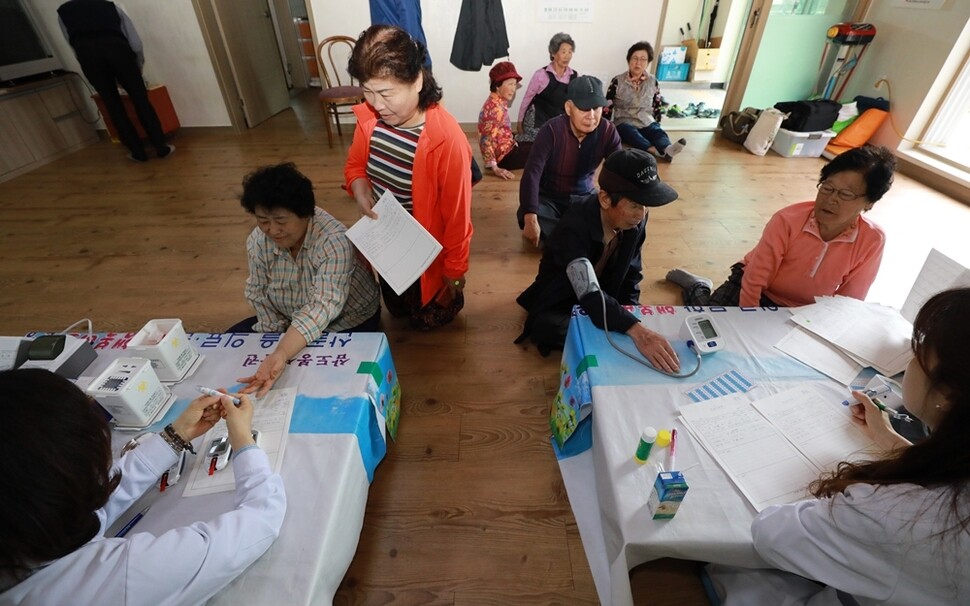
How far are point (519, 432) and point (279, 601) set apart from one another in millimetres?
1017

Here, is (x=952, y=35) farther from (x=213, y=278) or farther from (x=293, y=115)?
(x=293, y=115)

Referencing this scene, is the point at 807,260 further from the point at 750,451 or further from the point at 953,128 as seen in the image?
the point at 953,128

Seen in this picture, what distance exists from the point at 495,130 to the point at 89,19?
3299 mm

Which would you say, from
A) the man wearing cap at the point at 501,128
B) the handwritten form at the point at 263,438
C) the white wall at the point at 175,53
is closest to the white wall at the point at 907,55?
the man wearing cap at the point at 501,128

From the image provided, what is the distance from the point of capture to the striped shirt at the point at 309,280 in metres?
1.34

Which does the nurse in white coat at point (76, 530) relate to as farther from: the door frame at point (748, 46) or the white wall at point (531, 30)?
the door frame at point (748, 46)

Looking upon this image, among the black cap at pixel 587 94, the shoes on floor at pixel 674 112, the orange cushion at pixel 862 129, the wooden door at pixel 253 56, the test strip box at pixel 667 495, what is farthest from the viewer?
the shoes on floor at pixel 674 112

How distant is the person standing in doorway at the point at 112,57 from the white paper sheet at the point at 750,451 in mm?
4929

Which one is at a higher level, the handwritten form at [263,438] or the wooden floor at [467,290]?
the handwritten form at [263,438]

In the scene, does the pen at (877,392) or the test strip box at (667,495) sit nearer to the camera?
the test strip box at (667,495)

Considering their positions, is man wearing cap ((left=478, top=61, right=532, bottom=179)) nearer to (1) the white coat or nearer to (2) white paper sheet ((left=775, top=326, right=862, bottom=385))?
(2) white paper sheet ((left=775, top=326, right=862, bottom=385))

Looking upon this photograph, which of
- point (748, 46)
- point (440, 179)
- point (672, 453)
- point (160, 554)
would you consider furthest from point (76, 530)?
point (748, 46)

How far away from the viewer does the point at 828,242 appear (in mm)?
1483

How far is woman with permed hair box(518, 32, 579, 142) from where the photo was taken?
349 cm
